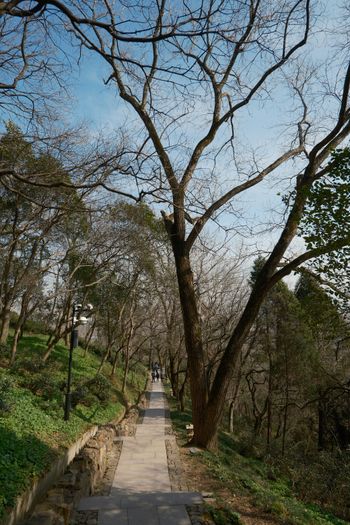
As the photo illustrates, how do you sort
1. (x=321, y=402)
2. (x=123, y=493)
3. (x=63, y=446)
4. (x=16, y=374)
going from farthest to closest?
(x=321, y=402)
(x=16, y=374)
(x=63, y=446)
(x=123, y=493)

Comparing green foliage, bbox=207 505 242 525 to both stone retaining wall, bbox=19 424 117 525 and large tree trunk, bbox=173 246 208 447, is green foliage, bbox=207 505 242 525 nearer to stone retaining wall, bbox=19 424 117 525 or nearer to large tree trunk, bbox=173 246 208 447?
stone retaining wall, bbox=19 424 117 525

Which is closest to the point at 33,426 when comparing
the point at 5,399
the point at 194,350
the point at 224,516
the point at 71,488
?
the point at 5,399

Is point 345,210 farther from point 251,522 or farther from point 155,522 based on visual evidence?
point 155,522

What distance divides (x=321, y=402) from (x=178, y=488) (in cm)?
1538

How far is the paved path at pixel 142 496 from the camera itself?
5059 millimetres

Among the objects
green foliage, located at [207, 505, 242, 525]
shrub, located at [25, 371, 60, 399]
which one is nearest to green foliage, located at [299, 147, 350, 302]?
green foliage, located at [207, 505, 242, 525]

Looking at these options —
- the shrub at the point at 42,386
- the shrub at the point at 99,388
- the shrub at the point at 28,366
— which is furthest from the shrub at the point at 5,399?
the shrub at the point at 99,388

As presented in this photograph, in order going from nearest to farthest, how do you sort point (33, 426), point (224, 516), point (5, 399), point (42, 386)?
point (224, 516) < point (33, 426) < point (5, 399) < point (42, 386)

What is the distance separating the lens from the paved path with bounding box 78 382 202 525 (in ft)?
16.6

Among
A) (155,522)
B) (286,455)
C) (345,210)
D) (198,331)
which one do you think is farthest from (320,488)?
(345,210)

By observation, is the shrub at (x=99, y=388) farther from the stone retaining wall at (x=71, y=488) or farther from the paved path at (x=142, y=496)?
the stone retaining wall at (x=71, y=488)

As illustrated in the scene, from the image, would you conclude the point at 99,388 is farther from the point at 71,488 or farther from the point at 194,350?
the point at 71,488

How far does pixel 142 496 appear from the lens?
599 cm

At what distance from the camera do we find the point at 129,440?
420 inches
